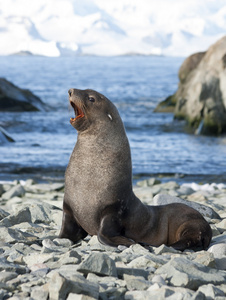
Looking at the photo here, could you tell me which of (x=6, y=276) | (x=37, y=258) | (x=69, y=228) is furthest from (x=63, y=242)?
(x=6, y=276)

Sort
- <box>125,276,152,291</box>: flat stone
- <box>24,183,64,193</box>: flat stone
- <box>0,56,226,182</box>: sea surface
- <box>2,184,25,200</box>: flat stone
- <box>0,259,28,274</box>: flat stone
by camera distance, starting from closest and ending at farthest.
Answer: <box>125,276,152,291</box>: flat stone
<box>0,259,28,274</box>: flat stone
<box>2,184,25,200</box>: flat stone
<box>24,183,64,193</box>: flat stone
<box>0,56,226,182</box>: sea surface

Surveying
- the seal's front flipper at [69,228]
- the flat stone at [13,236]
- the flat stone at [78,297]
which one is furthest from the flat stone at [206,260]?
the flat stone at [13,236]

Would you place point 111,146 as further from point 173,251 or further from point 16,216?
point 16,216

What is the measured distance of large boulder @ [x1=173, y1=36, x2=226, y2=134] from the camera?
79.7ft

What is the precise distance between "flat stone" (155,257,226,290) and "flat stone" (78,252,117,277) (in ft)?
1.27

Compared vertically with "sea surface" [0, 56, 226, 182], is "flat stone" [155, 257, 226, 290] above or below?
above

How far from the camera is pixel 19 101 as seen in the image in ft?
107

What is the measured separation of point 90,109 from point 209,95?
1911 cm

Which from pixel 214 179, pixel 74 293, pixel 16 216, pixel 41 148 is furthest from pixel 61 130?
pixel 74 293

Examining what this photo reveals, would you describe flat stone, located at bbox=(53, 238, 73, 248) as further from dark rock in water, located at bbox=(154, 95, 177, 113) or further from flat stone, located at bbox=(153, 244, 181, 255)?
dark rock in water, located at bbox=(154, 95, 177, 113)

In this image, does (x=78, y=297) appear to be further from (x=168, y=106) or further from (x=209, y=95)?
(x=168, y=106)

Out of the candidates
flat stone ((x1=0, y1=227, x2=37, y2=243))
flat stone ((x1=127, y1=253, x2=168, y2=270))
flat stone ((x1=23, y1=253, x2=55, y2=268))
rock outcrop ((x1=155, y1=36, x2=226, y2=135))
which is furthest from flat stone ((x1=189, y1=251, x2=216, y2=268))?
rock outcrop ((x1=155, y1=36, x2=226, y2=135))

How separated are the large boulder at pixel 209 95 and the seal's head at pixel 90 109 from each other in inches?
708

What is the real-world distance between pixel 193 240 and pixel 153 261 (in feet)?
4.62
